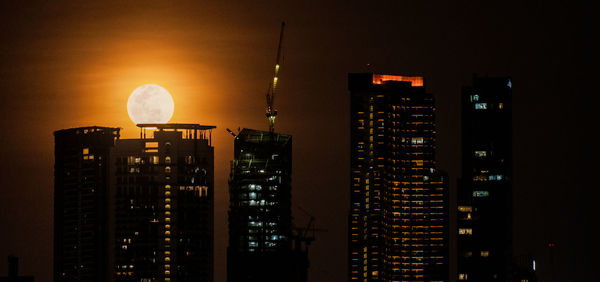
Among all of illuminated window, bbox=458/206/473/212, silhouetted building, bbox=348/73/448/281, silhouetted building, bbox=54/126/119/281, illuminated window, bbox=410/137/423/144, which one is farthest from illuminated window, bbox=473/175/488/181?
silhouetted building, bbox=54/126/119/281

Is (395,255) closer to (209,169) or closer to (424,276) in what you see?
(424,276)

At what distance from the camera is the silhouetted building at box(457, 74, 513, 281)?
13112 centimetres

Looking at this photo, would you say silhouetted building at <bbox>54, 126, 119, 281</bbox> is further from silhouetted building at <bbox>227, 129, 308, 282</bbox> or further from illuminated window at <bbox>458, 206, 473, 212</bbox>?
illuminated window at <bbox>458, 206, 473, 212</bbox>

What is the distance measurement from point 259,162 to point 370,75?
23.3 meters

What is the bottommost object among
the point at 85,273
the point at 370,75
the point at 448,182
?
the point at 85,273

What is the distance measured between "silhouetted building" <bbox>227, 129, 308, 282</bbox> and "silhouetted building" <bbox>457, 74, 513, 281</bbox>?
72.9 feet

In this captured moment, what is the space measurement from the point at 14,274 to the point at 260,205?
32.7 meters

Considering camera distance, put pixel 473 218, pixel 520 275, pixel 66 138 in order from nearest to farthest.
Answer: pixel 473 218
pixel 520 275
pixel 66 138

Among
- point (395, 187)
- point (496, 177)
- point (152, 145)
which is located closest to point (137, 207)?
point (152, 145)

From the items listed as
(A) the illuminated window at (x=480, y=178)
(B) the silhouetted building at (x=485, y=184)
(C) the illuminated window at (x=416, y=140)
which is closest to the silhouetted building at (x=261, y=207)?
(C) the illuminated window at (x=416, y=140)

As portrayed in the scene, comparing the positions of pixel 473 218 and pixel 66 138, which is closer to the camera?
pixel 473 218

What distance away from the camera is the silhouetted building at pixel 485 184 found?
131m

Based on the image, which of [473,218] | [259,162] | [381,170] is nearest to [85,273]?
[259,162]

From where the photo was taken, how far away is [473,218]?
13262 centimetres
